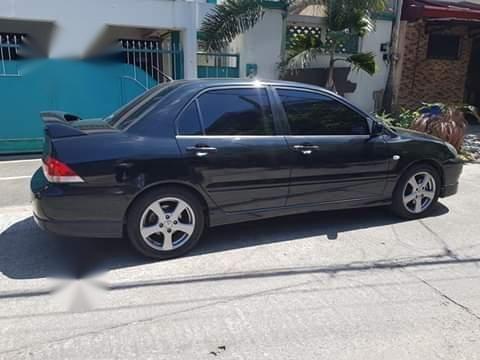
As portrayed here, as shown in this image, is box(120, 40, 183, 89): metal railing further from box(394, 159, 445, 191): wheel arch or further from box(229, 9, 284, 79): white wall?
box(394, 159, 445, 191): wheel arch

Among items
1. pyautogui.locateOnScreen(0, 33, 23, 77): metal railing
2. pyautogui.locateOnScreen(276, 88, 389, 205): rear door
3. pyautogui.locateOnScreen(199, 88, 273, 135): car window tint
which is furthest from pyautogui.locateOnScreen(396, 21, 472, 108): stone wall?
pyautogui.locateOnScreen(0, 33, 23, 77): metal railing

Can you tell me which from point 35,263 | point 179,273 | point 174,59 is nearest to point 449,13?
point 174,59

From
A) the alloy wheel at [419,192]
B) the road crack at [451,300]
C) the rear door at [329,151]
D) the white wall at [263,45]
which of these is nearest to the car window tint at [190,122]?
the rear door at [329,151]

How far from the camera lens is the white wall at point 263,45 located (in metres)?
9.23

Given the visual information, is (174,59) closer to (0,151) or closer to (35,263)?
(0,151)

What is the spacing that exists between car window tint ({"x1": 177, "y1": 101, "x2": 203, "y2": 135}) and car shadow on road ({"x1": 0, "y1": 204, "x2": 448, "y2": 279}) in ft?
3.69

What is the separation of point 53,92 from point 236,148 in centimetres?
540

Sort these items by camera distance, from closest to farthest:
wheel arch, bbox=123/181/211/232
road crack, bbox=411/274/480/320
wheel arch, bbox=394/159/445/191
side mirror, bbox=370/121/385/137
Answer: road crack, bbox=411/274/480/320 → wheel arch, bbox=123/181/211/232 → side mirror, bbox=370/121/385/137 → wheel arch, bbox=394/159/445/191

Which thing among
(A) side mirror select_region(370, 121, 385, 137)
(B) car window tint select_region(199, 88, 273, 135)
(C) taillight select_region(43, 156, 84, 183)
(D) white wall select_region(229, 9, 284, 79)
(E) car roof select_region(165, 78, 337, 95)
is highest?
(D) white wall select_region(229, 9, 284, 79)

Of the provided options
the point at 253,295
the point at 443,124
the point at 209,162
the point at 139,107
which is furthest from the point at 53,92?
the point at 443,124

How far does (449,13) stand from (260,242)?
31.0 feet

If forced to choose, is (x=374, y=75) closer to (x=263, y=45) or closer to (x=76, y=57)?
(x=263, y=45)

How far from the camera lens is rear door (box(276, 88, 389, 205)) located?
3959mm

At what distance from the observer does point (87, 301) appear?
116 inches
